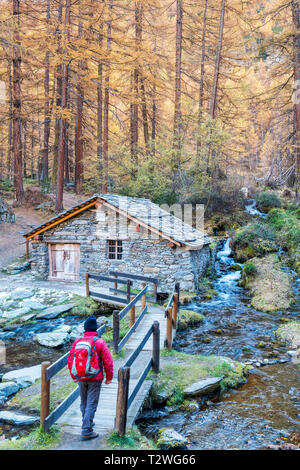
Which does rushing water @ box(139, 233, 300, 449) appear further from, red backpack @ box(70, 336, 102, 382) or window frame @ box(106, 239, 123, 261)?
window frame @ box(106, 239, 123, 261)

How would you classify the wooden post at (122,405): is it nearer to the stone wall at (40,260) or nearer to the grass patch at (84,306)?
the grass patch at (84,306)

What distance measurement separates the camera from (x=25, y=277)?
16.8 metres

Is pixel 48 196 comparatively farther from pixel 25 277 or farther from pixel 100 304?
pixel 100 304

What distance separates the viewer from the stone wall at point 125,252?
15148 mm

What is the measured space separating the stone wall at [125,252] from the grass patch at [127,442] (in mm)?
10010

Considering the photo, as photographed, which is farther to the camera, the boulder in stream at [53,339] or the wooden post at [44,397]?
the boulder in stream at [53,339]

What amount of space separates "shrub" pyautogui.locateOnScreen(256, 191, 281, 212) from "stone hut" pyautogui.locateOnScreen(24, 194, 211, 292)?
1007cm

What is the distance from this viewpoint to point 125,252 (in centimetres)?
1609

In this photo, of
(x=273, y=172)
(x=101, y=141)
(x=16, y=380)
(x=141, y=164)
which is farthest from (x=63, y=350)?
(x=273, y=172)

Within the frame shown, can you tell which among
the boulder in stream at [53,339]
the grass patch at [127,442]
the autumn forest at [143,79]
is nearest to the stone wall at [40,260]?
the autumn forest at [143,79]

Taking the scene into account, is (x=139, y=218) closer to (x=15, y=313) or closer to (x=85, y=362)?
(x=15, y=313)

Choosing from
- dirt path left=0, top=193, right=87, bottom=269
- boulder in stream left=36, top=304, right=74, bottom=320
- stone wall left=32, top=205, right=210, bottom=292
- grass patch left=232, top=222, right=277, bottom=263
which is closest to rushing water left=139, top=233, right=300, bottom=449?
stone wall left=32, top=205, right=210, bottom=292

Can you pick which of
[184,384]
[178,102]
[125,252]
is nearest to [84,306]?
[125,252]

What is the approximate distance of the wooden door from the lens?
17016 mm
